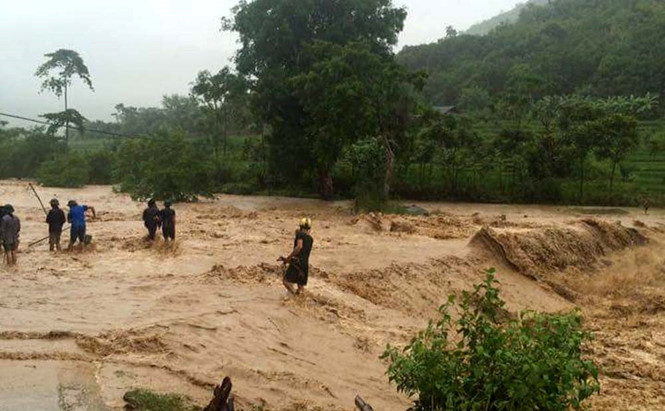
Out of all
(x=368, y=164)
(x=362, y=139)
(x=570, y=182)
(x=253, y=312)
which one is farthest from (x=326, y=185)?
(x=253, y=312)

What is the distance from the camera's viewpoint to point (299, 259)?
10.6 m

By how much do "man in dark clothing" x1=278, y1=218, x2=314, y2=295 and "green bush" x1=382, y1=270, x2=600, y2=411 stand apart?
15.4ft

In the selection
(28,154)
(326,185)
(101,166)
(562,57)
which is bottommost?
(326,185)

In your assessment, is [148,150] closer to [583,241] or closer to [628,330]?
[583,241]

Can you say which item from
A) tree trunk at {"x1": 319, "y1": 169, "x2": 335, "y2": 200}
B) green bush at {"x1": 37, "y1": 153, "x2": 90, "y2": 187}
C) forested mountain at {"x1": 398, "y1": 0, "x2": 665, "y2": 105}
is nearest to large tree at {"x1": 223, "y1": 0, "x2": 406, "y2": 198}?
tree trunk at {"x1": 319, "y1": 169, "x2": 335, "y2": 200}

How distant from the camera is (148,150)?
102ft

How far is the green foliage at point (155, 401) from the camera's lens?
6055 millimetres

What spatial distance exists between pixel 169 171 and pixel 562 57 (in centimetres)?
3883

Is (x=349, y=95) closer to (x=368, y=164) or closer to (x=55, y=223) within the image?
(x=368, y=164)

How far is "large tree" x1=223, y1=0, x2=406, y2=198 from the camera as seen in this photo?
30234 mm

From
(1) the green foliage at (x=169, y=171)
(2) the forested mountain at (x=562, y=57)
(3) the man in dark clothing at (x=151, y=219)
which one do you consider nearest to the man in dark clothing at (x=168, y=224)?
(3) the man in dark clothing at (x=151, y=219)

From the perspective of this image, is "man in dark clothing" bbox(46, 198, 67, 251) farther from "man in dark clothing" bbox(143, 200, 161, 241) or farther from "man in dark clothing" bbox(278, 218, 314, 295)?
"man in dark clothing" bbox(278, 218, 314, 295)

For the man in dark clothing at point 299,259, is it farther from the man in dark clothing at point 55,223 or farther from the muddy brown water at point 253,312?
the man in dark clothing at point 55,223

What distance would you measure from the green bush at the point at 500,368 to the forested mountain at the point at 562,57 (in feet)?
127
